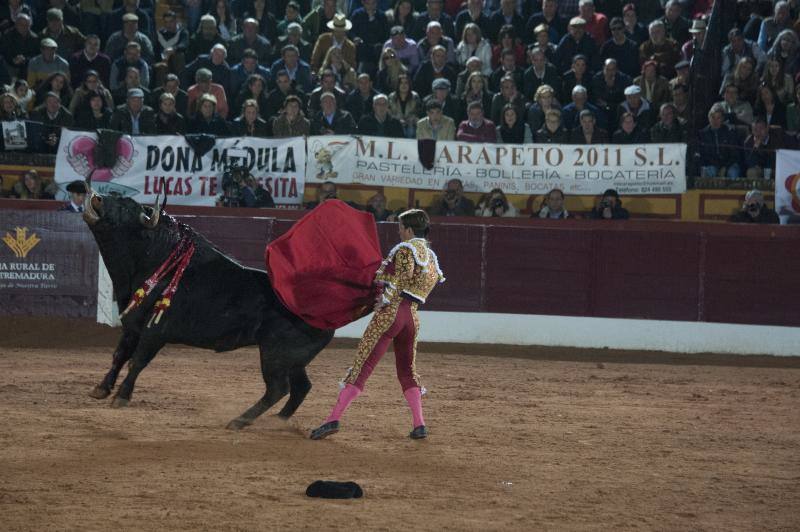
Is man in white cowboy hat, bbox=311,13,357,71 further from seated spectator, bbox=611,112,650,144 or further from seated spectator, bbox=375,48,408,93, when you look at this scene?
seated spectator, bbox=611,112,650,144

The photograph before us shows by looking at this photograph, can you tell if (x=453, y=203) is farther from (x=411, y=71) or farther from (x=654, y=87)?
(x=654, y=87)

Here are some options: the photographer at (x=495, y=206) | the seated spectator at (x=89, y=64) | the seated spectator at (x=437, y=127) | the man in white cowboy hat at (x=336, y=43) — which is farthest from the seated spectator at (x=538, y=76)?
the seated spectator at (x=89, y=64)

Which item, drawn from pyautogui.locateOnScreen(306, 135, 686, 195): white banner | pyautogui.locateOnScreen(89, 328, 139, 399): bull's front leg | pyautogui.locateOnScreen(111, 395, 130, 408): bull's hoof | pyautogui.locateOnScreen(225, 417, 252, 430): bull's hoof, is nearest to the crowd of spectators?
pyautogui.locateOnScreen(306, 135, 686, 195): white banner

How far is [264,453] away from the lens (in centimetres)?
702

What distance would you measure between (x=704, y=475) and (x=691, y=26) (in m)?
10.3

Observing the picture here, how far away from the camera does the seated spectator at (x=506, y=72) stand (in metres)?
15.0

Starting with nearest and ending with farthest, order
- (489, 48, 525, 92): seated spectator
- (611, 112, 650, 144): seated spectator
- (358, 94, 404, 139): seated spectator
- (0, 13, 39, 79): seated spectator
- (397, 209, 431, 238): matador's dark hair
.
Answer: (397, 209, 431, 238): matador's dark hair → (611, 112, 650, 144): seated spectator → (358, 94, 404, 139): seated spectator → (489, 48, 525, 92): seated spectator → (0, 13, 39, 79): seated spectator

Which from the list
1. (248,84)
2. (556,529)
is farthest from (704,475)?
(248,84)

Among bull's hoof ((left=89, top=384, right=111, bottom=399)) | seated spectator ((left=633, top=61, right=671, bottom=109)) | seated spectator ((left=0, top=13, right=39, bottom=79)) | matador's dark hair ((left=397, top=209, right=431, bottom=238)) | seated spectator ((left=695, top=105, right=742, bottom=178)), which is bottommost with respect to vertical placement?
bull's hoof ((left=89, top=384, right=111, bottom=399))

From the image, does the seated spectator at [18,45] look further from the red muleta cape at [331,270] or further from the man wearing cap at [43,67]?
the red muleta cape at [331,270]

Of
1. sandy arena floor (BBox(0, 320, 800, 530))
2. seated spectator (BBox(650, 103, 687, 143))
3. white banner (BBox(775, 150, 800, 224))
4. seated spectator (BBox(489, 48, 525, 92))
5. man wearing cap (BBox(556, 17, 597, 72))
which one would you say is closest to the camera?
sandy arena floor (BBox(0, 320, 800, 530))

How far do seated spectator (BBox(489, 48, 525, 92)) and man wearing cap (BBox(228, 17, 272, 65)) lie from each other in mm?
3163

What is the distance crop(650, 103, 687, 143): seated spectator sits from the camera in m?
14.2

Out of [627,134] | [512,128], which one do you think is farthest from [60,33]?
[627,134]
